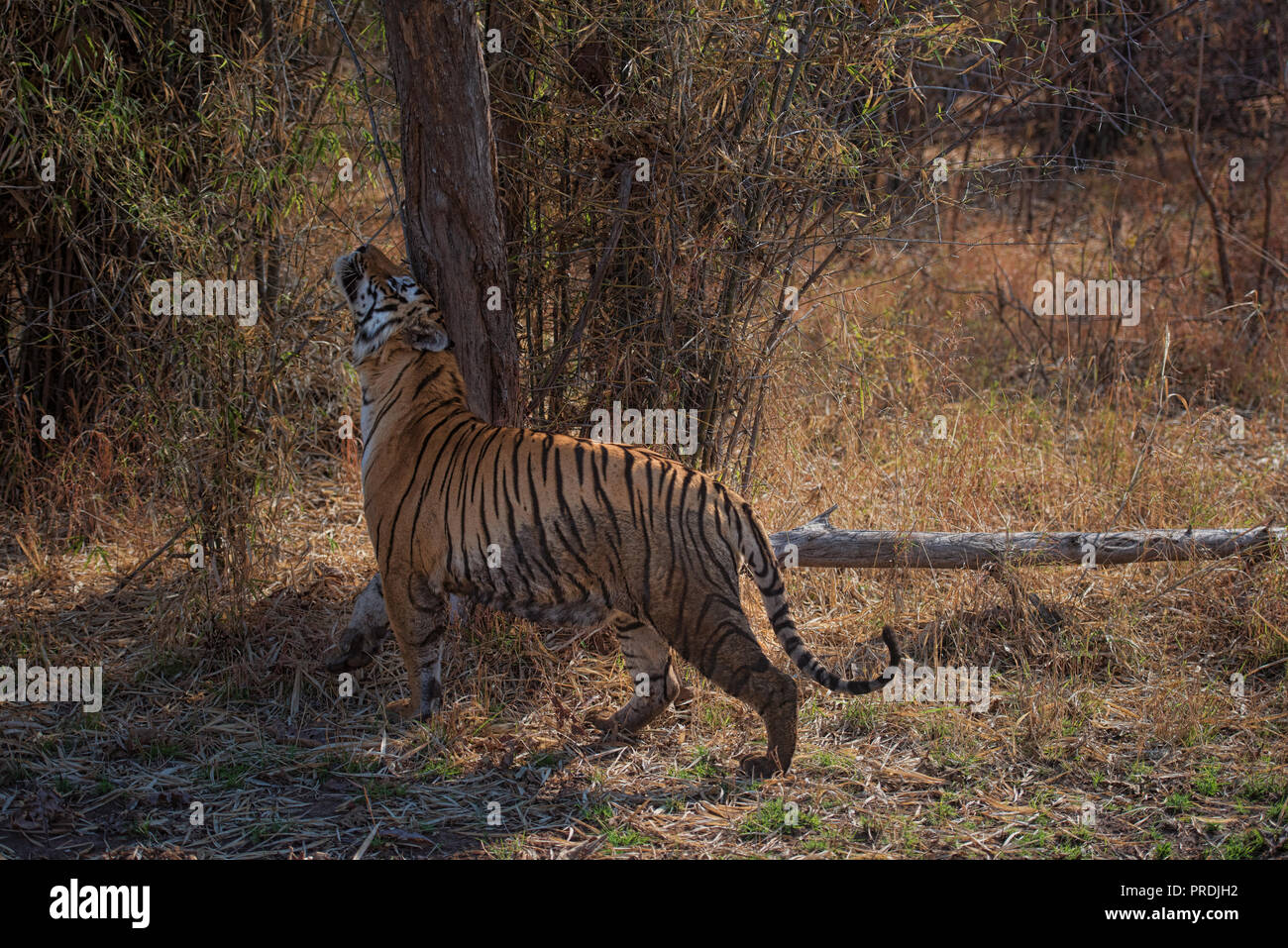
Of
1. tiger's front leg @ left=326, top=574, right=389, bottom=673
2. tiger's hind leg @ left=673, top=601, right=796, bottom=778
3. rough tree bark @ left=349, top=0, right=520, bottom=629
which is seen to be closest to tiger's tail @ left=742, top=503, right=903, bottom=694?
tiger's hind leg @ left=673, top=601, right=796, bottom=778

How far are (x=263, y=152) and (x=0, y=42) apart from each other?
1.39 metres

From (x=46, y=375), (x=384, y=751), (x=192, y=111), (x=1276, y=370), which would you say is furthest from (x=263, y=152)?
(x=1276, y=370)

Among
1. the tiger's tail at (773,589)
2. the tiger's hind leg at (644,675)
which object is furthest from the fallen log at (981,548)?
the tiger's tail at (773,589)

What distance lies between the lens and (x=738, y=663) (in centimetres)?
429

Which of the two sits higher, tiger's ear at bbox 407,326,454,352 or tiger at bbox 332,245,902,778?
tiger's ear at bbox 407,326,454,352

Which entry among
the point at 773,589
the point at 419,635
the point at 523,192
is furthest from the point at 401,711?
the point at 523,192

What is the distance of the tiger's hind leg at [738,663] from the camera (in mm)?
4285

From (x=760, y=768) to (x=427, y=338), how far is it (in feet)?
6.83

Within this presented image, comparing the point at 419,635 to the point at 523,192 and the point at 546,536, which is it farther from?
the point at 523,192

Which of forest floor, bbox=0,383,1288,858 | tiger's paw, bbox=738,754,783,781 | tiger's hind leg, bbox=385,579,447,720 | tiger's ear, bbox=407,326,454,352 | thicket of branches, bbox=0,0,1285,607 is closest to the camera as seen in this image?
forest floor, bbox=0,383,1288,858

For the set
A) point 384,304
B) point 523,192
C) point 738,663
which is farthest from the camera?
point 523,192

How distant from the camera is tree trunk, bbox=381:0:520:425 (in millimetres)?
4719

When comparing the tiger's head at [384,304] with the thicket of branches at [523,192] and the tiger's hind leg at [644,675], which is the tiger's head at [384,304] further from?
the tiger's hind leg at [644,675]

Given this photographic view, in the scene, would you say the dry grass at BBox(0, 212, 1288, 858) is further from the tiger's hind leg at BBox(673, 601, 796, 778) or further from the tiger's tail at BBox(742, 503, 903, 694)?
the tiger's tail at BBox(742, 503, 903, 694)
